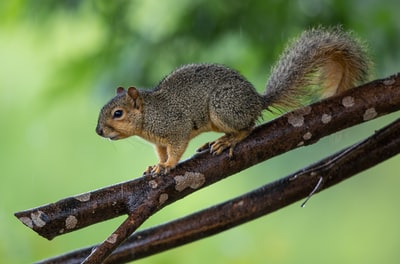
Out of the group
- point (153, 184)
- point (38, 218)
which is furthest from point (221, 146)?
point (38, 218)

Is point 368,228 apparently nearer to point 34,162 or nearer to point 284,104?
point 34,162

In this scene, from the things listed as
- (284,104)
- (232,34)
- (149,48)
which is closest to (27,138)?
(149,48)

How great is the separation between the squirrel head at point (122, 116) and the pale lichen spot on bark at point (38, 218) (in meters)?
0.40

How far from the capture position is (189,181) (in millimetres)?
1691

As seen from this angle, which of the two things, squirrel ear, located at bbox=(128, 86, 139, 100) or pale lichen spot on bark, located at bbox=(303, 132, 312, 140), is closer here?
pale lichen spot on bark, located at bbox=(303, 132, 312, 140)

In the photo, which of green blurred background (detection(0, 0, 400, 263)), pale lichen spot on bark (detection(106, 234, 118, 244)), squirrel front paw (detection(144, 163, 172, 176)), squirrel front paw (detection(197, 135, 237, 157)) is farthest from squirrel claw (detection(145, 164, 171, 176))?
green blurred background (detection(0, 0, 400, 263))

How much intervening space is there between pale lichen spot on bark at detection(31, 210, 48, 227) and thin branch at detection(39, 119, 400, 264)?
276 millimetres

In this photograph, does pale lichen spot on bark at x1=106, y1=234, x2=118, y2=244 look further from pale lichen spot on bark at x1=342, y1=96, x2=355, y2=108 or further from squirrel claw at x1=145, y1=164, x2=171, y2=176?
pale lichen spot on bark at x1=342, y1=96, x2=355, y2=108

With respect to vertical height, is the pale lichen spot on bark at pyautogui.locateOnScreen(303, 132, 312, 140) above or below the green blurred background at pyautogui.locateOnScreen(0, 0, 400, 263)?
below

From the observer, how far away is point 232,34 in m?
2.83

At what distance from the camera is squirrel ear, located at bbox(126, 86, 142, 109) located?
6.48ft

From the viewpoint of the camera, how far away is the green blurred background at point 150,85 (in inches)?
110

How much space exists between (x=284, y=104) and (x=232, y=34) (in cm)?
79

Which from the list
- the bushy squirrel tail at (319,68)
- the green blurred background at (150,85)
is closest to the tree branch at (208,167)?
the bushy squirrel tail at (319,68)
